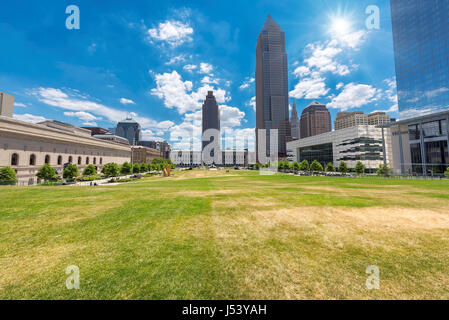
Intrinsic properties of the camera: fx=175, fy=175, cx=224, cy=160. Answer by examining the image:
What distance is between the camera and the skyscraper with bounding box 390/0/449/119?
71.4 metres

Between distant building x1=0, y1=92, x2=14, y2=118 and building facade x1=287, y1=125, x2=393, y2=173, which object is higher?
distant building x1=0, y1=92, x2=14, y2=118

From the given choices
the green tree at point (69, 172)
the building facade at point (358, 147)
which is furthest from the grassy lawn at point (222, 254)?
the building facade at point (358, 147)

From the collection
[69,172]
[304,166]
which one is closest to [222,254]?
[69,172]

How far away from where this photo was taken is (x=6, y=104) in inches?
2335

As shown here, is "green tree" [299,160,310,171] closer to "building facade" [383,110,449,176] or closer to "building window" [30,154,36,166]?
"building facade" [383,110,449,176]

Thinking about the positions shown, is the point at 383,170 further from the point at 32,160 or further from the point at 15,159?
the point at 32,160

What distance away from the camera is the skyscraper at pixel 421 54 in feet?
234

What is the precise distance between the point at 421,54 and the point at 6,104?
537 ft

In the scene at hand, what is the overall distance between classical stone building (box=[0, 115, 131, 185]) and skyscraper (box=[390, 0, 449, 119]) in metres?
143

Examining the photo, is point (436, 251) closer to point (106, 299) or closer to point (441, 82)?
point (106, 299)

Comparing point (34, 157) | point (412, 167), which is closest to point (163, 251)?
point (34, 157)

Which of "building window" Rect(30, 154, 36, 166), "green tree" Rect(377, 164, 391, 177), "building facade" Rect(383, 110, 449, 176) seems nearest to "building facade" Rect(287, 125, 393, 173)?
"building facade" Rect(383, 110, 449, 176)

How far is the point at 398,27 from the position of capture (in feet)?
282
